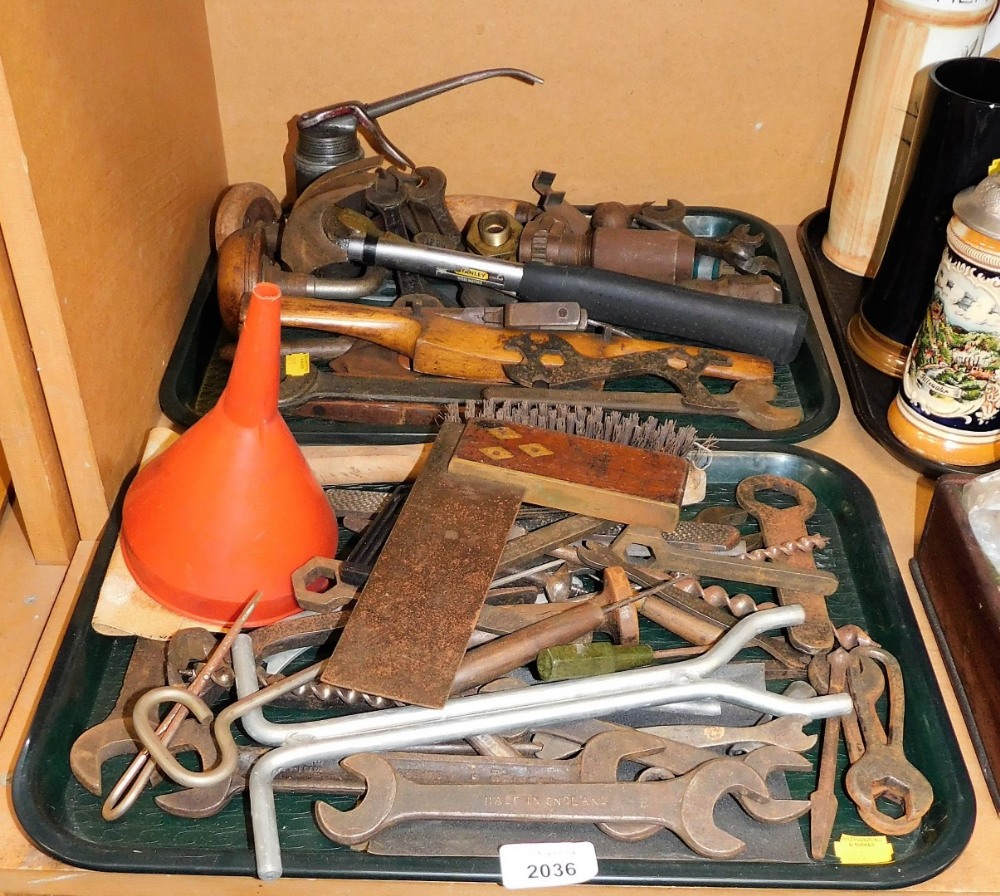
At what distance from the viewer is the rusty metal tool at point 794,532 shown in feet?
2.50

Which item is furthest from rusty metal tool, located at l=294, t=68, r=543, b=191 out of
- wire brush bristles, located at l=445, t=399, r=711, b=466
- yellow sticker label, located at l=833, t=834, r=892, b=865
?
yellow sticker label, located at l=833, t=834, r=892, b=865

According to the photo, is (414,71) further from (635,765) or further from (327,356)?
(635,765)

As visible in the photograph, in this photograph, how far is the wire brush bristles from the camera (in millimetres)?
866

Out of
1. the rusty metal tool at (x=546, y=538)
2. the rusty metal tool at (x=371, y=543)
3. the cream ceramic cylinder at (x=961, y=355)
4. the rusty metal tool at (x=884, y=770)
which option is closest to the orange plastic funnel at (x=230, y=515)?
the rusty metal tool at (x=371, y=543)

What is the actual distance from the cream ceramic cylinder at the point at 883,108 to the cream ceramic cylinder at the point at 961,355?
0.90ft

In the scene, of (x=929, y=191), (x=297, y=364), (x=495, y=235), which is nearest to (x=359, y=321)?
(x=297, y=364)

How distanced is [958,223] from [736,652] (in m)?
0.38

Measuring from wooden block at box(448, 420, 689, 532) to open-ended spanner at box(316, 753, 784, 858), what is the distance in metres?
0.20

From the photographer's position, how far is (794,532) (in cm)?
85

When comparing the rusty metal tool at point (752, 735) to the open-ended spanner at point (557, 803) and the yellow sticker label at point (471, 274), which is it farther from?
the yellow sticker label at point (471, 274)

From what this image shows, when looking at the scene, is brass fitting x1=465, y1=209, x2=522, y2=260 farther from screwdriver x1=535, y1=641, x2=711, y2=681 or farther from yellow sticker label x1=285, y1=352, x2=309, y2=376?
screwdriver x1=535, y1=641, x2=711, y2=681

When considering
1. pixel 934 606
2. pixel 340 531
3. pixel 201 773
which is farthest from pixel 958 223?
pixel 201 773

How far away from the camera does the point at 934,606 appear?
2.66 ft

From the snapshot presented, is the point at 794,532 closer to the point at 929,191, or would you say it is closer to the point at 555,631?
the point at 555,631
